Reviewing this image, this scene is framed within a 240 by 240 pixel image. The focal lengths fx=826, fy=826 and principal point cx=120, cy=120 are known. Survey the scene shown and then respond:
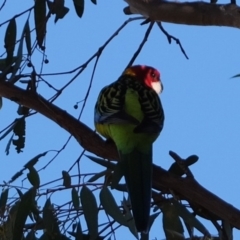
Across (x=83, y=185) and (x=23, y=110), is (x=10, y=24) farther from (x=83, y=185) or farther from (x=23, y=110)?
(x=83, y=185)

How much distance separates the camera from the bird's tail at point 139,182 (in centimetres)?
251

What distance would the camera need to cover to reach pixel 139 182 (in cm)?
260

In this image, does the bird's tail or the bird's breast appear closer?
the bird's tail

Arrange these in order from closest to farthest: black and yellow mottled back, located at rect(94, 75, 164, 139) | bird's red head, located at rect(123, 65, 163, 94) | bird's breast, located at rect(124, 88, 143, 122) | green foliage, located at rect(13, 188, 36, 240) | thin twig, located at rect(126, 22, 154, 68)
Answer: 1. green foliage, located at rect(13, 188, 36, 240)
2. black and yellow mottled back, located at rect(94, 75, 164, 139)
3. bird's breast, located at rect(124, 88, 143, 122)
4. thin twig, located at rect(126, 22, 154, 68)
5. bird's red head, located at rect(123, 65, 163, 94)

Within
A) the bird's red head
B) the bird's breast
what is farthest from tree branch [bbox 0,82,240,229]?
the bird's red head

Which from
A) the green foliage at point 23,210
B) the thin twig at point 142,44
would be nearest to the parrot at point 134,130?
the thin twig at point 142,44

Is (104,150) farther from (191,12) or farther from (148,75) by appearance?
(148,75)

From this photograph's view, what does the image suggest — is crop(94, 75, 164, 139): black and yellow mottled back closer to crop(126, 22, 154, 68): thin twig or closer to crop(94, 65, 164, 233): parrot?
crop(94, 65, 164, 233): parrot

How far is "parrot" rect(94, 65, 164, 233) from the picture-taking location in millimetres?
2562

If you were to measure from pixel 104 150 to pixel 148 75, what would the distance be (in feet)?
3.62

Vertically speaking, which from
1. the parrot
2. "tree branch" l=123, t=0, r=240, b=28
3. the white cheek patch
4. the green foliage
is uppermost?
the white cheek patch

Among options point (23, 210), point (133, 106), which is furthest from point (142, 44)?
point (23, 210)

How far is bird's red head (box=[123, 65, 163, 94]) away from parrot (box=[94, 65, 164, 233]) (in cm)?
46

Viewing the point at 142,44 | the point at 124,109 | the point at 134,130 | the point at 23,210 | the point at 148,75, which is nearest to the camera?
the point at 23,210
